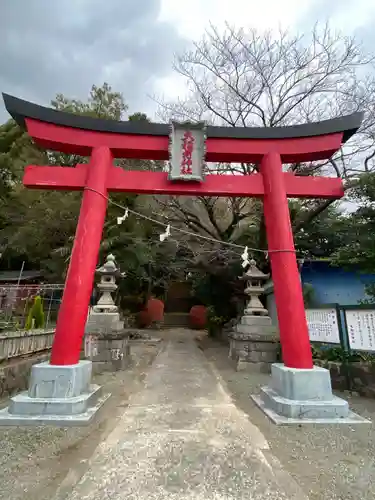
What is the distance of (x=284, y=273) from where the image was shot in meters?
5.34

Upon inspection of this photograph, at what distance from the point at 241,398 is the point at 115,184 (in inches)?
191

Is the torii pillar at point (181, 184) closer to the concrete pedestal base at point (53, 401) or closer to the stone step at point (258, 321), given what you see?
the concrete pedestal base at point (53, 401)

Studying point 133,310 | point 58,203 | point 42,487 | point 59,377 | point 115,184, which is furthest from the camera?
point 133,310

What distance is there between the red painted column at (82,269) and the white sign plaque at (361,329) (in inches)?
202

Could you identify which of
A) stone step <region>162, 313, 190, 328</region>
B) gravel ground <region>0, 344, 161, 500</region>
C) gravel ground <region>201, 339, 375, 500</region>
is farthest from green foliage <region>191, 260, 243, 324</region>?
gravel ground <region>0, 344, 161, 500</region>

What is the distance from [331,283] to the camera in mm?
11445

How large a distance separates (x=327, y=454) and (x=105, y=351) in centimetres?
662

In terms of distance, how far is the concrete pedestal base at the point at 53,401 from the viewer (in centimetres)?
424

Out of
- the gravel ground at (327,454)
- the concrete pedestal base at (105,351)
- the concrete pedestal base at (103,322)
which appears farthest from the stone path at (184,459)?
the concrete pedestal base at (103,322)

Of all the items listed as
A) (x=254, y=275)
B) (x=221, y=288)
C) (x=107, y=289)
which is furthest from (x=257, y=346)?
(x=221, y=288)

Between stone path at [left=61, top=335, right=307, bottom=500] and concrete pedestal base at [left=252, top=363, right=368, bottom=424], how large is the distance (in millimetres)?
556

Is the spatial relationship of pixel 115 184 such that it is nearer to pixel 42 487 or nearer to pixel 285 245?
pixel 285 245

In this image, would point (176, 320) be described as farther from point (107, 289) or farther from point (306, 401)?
point (306, 401)

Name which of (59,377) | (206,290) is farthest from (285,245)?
(206,290)
